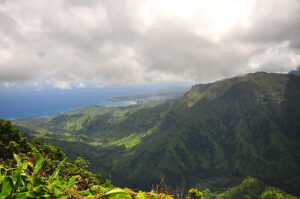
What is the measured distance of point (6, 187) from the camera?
2223mm

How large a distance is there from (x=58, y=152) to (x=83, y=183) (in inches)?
2096

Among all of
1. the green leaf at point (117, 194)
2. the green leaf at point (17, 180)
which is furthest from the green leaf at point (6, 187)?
the green leaf at point (117, 194)

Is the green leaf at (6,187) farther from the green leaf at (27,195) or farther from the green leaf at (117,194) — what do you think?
the green leaf at (117,194)

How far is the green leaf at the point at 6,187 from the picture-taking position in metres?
2.18

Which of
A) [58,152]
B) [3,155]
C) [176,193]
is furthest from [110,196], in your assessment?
[58,152]

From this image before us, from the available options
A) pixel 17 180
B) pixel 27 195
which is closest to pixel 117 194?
pixel 27 195

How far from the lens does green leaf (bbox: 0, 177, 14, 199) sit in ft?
7.17

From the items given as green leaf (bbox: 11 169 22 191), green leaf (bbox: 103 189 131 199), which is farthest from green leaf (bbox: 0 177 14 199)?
green leaf (bbox: 103 189 131 199)

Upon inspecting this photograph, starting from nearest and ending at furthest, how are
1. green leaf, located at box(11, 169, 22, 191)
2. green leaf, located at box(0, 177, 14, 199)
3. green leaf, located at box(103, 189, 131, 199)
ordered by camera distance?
green leaf, located at box(0, 177, 14, 199) → green leaf, located at box(11, 169, 22, 191) → green leaf, located at box(103, 189, 131, 199)

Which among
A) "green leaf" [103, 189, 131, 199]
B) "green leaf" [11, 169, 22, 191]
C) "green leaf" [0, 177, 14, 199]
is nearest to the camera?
"green leaf" [0, 177, 14, 199]

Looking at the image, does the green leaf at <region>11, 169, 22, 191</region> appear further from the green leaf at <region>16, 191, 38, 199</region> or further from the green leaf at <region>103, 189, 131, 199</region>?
the green leaf at <region>103, 189, 131, 199</region>

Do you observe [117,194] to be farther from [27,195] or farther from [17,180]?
[17,180]

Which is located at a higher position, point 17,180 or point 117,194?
point 17,180

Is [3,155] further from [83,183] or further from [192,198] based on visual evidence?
[83,183]
